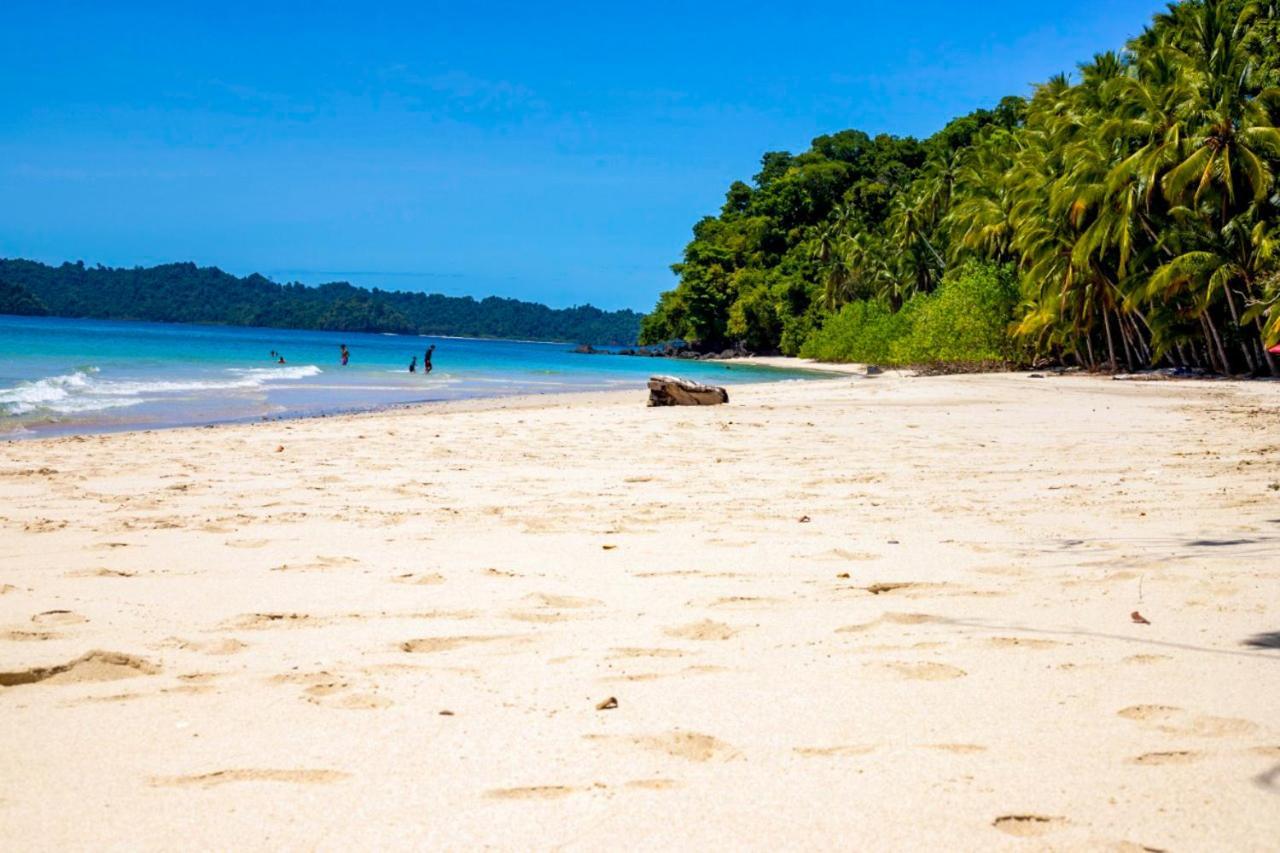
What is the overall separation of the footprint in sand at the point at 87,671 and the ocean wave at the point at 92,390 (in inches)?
728

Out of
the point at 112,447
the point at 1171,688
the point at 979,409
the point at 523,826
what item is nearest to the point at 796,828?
the point at 523,826

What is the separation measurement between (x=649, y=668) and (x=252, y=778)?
1.31 m

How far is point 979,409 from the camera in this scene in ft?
52.6

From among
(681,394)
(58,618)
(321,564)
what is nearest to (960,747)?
(58,618)

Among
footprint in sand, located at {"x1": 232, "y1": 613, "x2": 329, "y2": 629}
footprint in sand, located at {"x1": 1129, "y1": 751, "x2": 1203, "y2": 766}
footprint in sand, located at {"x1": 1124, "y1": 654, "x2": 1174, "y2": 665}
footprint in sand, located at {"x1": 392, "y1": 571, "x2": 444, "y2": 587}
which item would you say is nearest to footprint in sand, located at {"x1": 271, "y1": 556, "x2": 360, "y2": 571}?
footprint in sand, located at {"x1": 392, "y1": 571, "x2": 444, "y2": 587}

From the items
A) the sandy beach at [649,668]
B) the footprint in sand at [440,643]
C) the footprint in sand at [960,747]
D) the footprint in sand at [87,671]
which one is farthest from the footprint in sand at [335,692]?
the footprint in sand at [960,747]

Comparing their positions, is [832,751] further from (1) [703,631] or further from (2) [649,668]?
(1) [703,631]

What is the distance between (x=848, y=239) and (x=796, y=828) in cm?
7079

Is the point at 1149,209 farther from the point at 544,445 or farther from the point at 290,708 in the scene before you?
the point at 290,708

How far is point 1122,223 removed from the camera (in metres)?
28.2

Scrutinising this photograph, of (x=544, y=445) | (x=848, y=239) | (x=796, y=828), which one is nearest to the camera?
(x=796, y=828)

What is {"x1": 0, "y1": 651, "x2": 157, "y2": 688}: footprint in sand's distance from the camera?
3.17m

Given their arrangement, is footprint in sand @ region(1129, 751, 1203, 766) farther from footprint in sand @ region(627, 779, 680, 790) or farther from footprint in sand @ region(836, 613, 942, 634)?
footprint in sand @ region(836, 613, 942, 634)

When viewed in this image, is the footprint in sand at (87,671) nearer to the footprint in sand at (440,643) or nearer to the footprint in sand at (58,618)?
the footprint in sand at (58,618)
